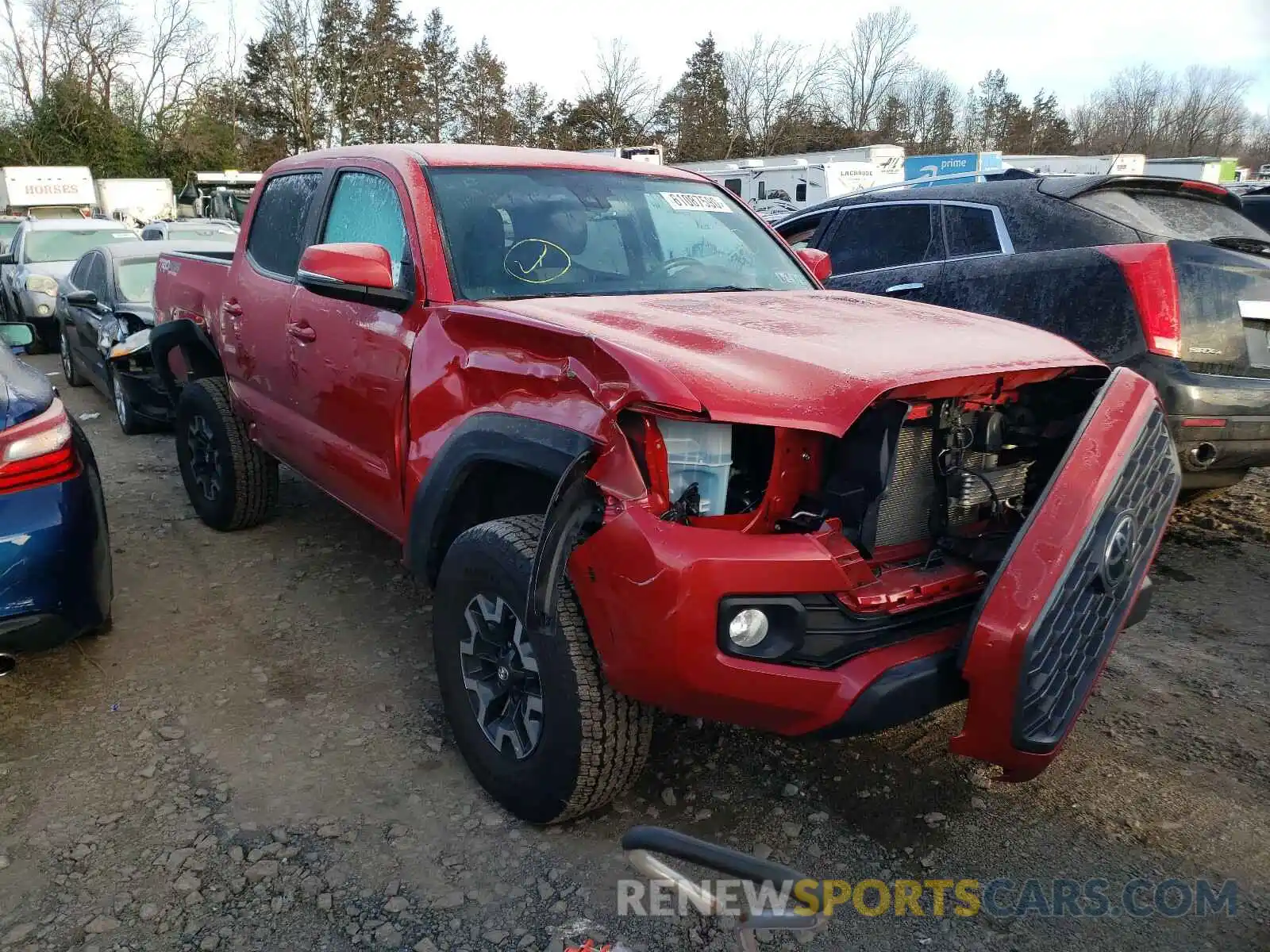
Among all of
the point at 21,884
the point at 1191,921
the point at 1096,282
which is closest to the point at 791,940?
the point at 1191,921

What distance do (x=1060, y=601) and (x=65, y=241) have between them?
1470cm

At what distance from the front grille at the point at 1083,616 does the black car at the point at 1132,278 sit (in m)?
1.54

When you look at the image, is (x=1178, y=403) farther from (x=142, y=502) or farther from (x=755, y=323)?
(x=142, y=502)

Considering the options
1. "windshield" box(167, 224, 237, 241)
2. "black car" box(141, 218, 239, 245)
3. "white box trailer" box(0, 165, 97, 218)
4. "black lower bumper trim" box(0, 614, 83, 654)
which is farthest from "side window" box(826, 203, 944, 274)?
"white box trailer" box(0, 165, 97, 218)

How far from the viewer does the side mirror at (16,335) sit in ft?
13.3

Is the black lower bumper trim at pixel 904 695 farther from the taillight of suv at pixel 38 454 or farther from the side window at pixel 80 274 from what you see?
the side window at pixel 80 274

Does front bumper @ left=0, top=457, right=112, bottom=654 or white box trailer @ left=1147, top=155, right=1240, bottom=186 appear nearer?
front bumper @ left=0, top=457, right=112, bottom=654

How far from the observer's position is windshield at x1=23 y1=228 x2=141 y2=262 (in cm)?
1295

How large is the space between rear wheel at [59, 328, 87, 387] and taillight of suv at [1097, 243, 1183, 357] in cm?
916

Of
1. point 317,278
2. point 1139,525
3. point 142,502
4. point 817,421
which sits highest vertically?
point 317,278

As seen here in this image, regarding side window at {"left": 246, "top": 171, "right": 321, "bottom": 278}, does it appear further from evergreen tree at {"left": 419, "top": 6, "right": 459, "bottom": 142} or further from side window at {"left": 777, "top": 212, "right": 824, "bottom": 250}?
evergreen tree at {"left": 419, "top": 6, "right": 459, "bottom": 142}

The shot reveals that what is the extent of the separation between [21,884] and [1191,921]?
2880mm

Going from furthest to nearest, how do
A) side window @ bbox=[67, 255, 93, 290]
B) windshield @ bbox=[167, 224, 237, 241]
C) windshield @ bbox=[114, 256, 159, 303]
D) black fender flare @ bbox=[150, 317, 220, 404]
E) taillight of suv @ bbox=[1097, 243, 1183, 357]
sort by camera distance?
windshield @ bbox=[167, 224, 237, 241] < side window @ bbox=[67, 255, 93, 290] < windshield @ bbox=[114, 256, 159, 303] < black fender flare @ bbox=[150, 317, 220, 404] < taillight of suv @ bbox=[1097, 243, 1183, 357]

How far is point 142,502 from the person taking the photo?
18.8 feet
